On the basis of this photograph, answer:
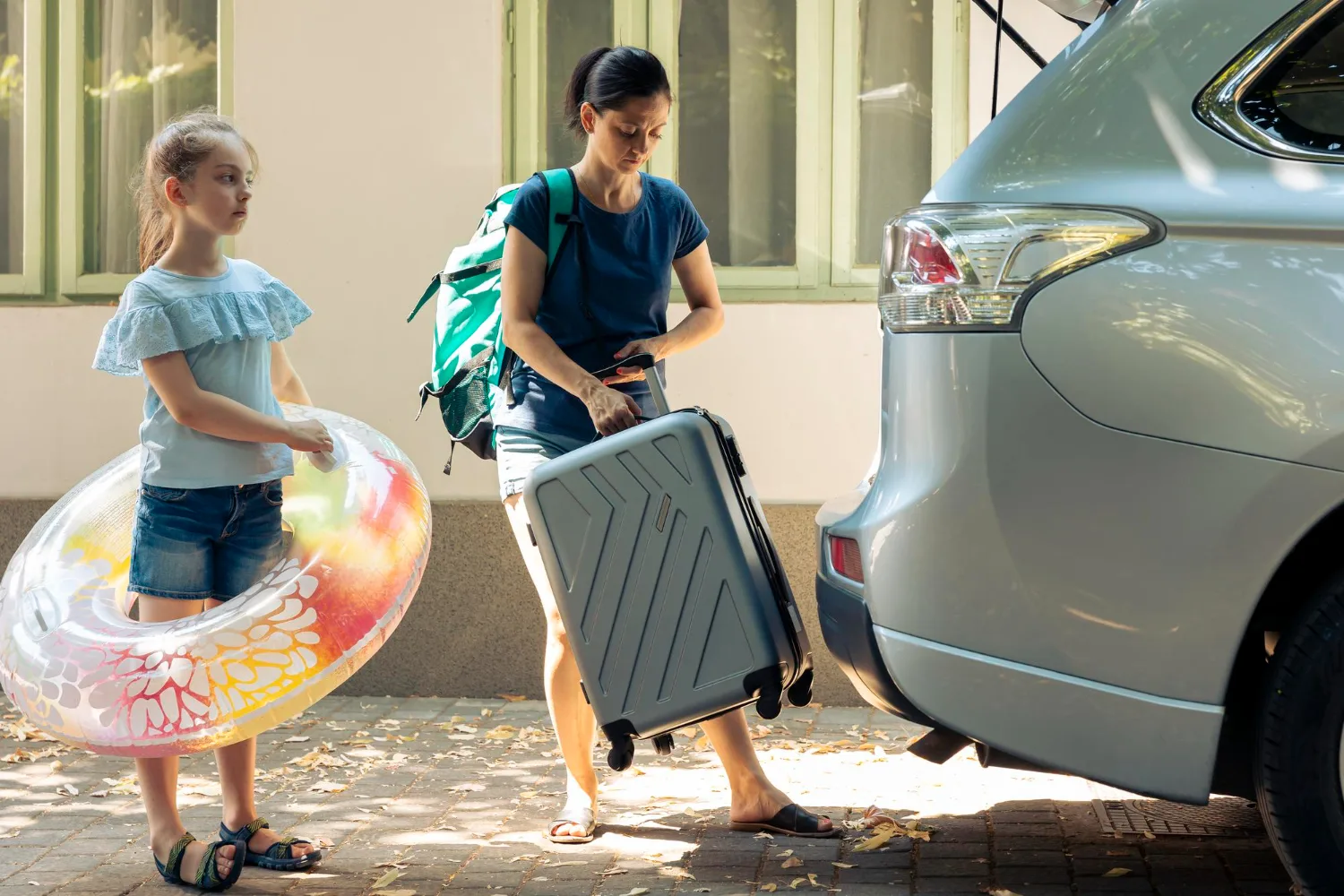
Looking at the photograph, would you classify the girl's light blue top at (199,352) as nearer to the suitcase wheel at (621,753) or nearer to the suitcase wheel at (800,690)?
the suitcase wheel at (621,753)

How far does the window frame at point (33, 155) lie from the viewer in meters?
6.59

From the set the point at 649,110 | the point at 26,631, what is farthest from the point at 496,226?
the point at 26,631

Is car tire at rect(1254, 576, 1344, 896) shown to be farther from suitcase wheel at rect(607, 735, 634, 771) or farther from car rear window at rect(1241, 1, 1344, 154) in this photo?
suitcase wheel at rect(607, 735, 634, 771)

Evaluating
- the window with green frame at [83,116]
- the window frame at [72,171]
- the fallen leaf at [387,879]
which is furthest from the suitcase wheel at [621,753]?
the window with green frame at [83,116]

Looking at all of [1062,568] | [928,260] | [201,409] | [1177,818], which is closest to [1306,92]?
[928,260]

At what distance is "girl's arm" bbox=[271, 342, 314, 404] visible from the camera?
4039mm

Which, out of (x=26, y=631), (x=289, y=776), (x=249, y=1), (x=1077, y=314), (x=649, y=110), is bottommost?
(x=289, y=776)

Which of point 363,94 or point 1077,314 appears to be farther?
point 363,94

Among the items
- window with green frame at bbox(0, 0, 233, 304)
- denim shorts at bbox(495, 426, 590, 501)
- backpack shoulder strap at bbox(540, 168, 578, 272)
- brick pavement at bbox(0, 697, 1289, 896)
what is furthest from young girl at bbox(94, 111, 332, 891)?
window with green frame at bbox(0, 0, 233, 304)

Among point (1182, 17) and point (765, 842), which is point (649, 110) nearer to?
point (1182, 17)

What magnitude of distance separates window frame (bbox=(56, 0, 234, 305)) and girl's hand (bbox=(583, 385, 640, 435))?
3285 mm

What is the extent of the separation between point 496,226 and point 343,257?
6.77 ft

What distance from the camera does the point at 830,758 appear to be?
517 cm

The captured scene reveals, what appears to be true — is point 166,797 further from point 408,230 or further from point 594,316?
point 408,230
